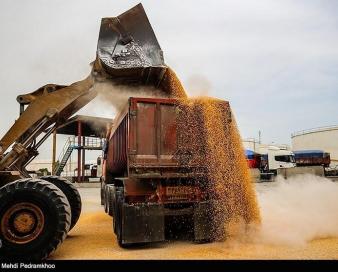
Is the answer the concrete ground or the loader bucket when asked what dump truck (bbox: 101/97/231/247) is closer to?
the concrete ground

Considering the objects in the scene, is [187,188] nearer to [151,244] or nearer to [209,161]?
[209,161]

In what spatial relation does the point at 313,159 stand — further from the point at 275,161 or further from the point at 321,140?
the point at 321,140

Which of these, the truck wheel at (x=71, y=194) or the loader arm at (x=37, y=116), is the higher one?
the loader arm at (x=37, y=116)

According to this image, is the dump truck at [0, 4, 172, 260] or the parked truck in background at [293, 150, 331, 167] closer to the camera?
the dump truck at [0, 4, 172, 260]

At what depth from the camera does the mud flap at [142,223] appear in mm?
6547

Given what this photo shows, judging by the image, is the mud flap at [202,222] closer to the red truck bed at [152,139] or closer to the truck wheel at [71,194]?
the red truck bed at [152,139]

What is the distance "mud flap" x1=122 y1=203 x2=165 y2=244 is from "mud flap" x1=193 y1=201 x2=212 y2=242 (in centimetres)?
67

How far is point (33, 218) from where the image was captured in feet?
19.1

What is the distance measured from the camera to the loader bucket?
7.11 m

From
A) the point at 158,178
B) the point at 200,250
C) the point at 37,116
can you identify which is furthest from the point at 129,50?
the point at 200,250

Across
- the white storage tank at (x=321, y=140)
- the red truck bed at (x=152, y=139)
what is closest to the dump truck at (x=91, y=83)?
the red truck bed at (x=152, y=139)

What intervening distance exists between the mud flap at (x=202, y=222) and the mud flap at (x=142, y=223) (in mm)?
674

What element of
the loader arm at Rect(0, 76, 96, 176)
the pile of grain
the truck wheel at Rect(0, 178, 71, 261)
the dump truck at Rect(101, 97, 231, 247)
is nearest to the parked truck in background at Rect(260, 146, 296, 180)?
the pile of grain

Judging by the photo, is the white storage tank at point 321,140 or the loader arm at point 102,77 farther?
the white storage tank at point 321,140
